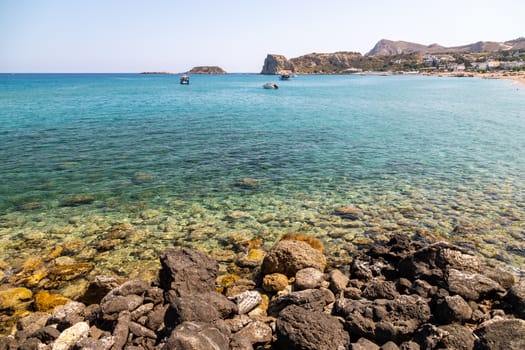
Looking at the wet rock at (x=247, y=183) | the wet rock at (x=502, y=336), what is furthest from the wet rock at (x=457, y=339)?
the wet rock at (x=247, y=183)

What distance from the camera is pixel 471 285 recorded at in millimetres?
9055

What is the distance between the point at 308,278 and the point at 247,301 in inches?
86.8

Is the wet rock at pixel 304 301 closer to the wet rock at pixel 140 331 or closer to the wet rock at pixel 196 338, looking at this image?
the wet rock at pixel 196 338

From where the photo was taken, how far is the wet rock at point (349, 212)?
16016 mm

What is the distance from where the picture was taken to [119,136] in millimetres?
34281

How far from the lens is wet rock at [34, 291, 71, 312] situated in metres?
10.1

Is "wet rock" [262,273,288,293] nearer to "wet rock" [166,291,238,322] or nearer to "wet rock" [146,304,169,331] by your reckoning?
"wet rock" [166,291,238,322]

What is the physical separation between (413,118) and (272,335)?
47.6 m

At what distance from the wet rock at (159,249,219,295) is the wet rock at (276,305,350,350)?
3052mm

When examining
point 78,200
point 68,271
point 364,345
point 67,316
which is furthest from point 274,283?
point 78,200

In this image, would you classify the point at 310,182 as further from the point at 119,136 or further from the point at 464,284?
the point at 119,136

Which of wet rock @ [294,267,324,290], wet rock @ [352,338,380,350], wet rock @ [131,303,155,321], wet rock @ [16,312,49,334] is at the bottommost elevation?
wet rock @ [16,312,49,334]

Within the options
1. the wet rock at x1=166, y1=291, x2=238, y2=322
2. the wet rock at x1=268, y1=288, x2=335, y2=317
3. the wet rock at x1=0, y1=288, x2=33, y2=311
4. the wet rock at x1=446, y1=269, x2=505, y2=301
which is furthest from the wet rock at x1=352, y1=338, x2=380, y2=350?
the wet rock at x1=0, y1=288, x2=33, y2=311

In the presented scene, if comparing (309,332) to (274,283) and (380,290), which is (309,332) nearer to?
(380,290)
